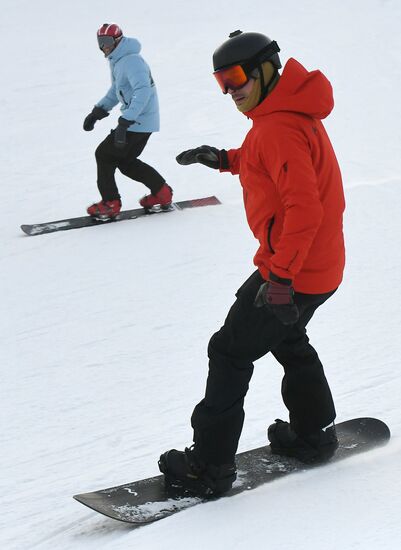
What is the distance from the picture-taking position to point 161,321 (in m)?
5.62

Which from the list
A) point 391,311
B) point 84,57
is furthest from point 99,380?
point 84,57

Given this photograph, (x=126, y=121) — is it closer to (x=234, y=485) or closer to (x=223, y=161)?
(x=223, y=161)

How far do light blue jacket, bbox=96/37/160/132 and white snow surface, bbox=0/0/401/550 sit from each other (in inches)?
34.6

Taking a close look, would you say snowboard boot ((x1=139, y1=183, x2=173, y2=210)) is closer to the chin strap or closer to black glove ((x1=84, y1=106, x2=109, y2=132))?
black glove ((x1=84, y1=106, x2=109, y2=132))

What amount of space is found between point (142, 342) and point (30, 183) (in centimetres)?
408

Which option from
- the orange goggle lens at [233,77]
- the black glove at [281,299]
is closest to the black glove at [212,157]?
the orange goggle lens at [233,77]

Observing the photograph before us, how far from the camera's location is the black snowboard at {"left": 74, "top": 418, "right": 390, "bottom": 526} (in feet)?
10.9

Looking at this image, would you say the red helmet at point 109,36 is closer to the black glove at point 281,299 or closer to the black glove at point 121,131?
the black glove at point 121,131

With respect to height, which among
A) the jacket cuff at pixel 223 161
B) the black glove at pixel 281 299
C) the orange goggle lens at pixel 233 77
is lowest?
the black glove at pixel 281 299

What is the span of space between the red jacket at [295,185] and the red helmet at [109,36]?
4230 mm

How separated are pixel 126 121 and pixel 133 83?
0.99 ft

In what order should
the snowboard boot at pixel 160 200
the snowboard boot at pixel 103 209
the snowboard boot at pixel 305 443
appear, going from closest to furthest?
the snowboard boot at pixel 305 443 < the snowboard boot at pixel 103 209 < the snowboard boot at pixel 160 200

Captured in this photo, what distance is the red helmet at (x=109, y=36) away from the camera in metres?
7.16

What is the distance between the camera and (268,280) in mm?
3131
